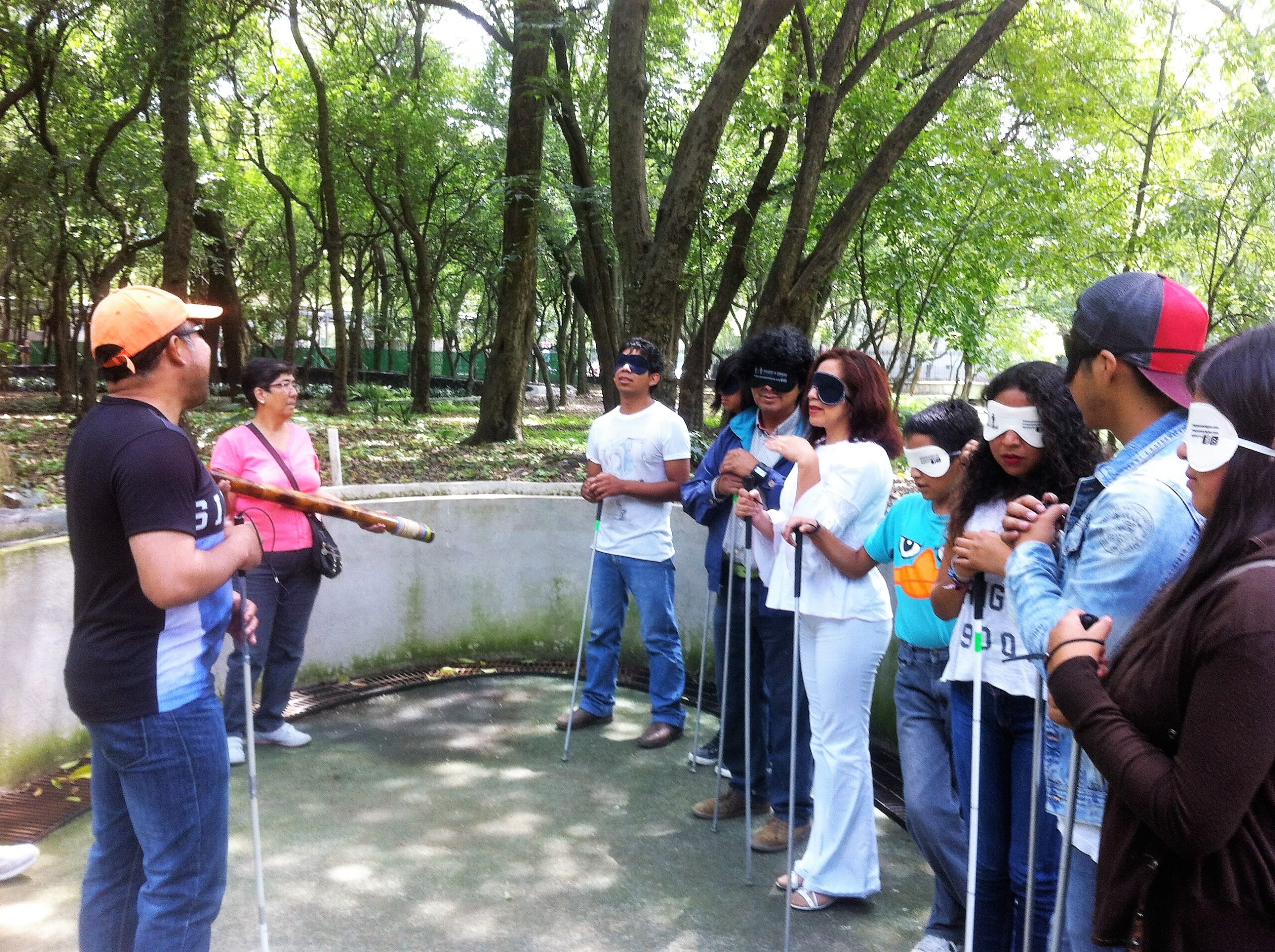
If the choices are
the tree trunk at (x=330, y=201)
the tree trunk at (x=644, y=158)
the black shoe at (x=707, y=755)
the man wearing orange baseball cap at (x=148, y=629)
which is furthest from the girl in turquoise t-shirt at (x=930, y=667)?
the tree trunk at (x=330, y=201)

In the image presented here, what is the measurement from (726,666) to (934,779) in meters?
1.30

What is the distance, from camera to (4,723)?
443cm

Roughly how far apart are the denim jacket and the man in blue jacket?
190cm

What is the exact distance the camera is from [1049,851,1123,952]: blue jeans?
193 cm

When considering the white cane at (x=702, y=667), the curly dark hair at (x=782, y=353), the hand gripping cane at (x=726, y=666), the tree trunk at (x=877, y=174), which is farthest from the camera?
the tree trunk at (x=877, y=174)

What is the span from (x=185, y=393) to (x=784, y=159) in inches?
553

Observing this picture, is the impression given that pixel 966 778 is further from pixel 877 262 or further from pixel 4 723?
pixel 877 262

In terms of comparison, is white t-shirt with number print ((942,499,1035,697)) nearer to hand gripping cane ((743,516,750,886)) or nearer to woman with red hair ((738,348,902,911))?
woman with red hair ((738,348,902,911))

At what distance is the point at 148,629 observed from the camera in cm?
241

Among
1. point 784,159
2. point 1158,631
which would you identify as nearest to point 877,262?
point 784,159

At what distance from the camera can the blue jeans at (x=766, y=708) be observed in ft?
13.3

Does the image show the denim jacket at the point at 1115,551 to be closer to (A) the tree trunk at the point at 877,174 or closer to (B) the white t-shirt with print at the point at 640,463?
(B) the white t-shirt with print at the point at 640,463

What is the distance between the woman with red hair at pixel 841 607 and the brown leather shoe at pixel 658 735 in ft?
5.35

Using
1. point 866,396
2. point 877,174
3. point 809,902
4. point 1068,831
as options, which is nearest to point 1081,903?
point 1068,831
